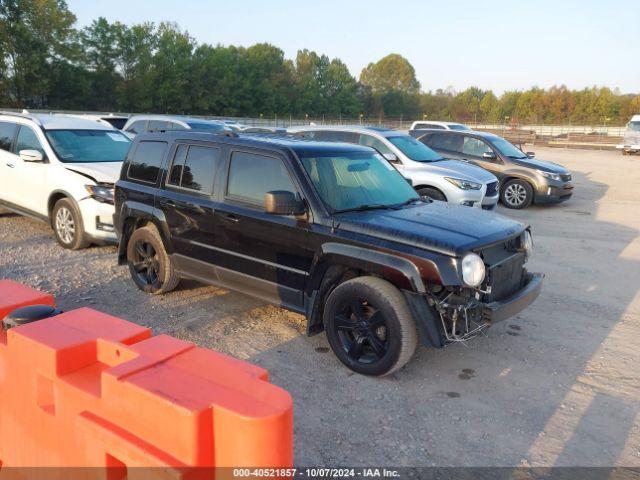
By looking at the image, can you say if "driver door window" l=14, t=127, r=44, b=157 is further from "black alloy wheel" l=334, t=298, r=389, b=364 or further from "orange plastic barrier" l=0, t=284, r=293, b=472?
"orange plastic barrier" l=0, t=284, r=293, b=472

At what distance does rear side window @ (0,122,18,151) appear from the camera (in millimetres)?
8648

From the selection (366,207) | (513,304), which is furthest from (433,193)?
(513,304)

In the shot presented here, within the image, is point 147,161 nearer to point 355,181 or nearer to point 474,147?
point 355,181

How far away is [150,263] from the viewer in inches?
236

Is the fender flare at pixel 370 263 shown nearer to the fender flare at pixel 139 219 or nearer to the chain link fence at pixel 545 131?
the fender flare at pixel 139 219

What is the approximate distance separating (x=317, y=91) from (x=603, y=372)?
84.9 m

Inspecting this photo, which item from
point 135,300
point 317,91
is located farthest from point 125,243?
point 317,91

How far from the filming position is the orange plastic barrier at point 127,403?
2037 millimetres

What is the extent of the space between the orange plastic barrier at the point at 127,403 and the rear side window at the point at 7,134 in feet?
22.7

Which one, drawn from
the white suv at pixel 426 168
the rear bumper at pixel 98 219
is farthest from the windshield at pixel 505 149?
the rear bumper at pixel 98 219

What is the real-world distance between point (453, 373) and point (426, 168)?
20.3 feet

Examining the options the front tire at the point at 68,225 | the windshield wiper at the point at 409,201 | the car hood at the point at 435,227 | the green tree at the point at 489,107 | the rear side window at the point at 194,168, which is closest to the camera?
the car hood at the point at 435,227

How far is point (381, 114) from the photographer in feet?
324

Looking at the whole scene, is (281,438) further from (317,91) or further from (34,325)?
(317,91)
